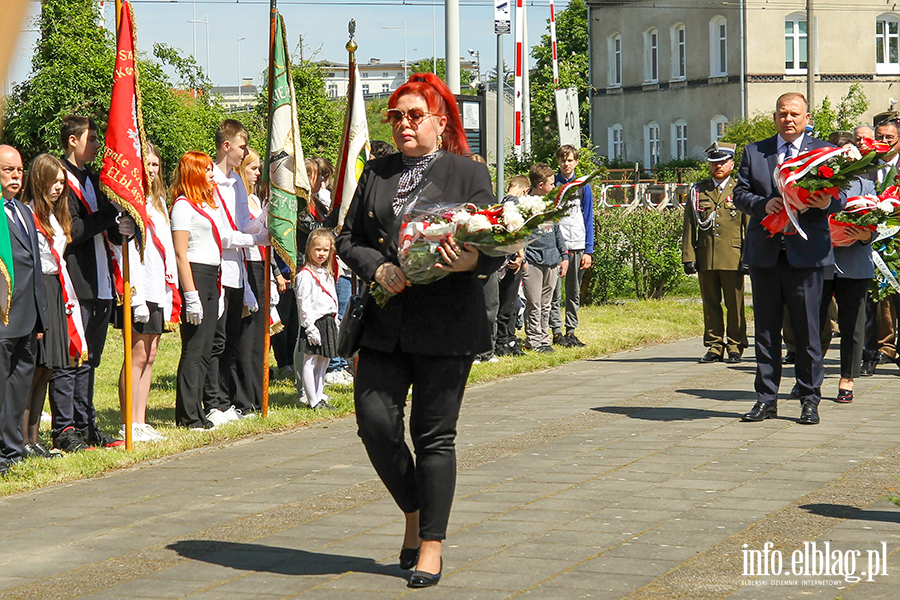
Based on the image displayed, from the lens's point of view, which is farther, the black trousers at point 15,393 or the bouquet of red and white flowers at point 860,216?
the bouquet of red and white flowers at point 860,216

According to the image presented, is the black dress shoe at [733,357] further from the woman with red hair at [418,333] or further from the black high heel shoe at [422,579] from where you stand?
the black high heel shoe at [422,579]

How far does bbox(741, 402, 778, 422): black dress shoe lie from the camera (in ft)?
27.1

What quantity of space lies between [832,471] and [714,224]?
5.86 meters

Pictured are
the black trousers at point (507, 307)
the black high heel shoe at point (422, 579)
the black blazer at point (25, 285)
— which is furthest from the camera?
the black trousers at point (507, 307)

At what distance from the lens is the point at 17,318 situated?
22.2 feet

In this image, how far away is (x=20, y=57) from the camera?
0.99 meters

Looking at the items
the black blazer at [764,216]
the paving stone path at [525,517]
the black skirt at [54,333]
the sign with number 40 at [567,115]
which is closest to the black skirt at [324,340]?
the paving stone path at [525,517]

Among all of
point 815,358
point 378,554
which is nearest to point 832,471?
point 815,358

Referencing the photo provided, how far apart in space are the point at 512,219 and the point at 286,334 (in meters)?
7.77

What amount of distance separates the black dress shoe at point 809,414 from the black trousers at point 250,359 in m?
4.35

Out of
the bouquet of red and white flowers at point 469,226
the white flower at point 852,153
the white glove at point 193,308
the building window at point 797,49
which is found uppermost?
the building window at point 797,49

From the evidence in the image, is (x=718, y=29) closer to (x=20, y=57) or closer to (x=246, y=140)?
(x=246, y=140)

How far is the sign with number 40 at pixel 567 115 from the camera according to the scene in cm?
1527

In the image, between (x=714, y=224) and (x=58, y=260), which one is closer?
(x=58, y=260)
